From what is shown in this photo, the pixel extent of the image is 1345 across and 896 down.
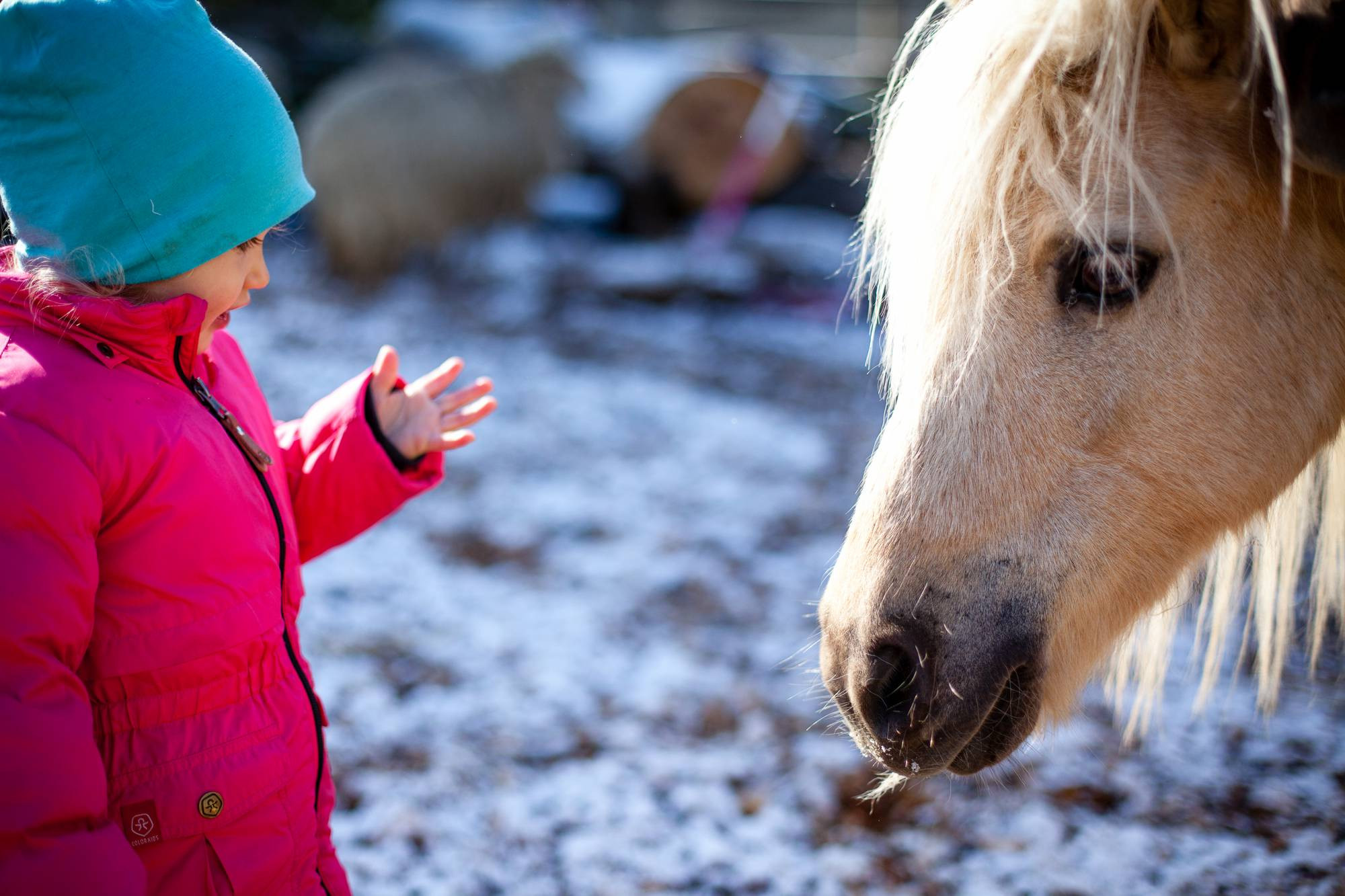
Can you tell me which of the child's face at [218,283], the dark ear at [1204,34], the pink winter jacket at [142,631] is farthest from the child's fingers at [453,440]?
the dark ear at [1204,34]

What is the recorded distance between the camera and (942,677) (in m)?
1.26

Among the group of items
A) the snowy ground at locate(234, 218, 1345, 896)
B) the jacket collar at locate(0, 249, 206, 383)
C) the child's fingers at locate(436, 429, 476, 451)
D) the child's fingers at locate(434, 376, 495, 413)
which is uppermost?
the jacket collar at locate(0, 249, 206, 383)

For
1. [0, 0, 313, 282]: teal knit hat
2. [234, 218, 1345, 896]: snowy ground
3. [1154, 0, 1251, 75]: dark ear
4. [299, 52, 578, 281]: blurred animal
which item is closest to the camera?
[0, 0, 313, 282]: teal knit hat

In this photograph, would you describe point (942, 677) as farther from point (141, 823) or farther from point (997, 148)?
point (141, 823)

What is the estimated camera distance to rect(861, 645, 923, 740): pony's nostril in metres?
1.27

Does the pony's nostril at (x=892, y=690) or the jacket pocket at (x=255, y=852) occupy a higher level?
the pony's nostril at (x=892, y=690)

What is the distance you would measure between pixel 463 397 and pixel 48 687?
2.61 ft

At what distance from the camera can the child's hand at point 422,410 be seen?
5.06 ft

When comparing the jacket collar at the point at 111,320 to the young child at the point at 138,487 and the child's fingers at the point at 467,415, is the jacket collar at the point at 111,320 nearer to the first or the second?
the young child at the point at 138,487

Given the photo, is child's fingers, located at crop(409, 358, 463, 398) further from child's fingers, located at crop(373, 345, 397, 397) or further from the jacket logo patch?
the jacket logo patch

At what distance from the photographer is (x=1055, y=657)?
4.32 ft

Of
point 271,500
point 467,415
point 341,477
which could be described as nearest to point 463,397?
point 467,415

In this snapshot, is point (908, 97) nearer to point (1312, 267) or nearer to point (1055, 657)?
point (1312, 267)

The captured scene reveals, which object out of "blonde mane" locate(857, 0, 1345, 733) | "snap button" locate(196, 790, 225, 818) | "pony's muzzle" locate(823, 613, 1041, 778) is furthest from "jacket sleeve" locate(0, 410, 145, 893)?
"blonde mane" locate(857, 0, 1345, 733)
